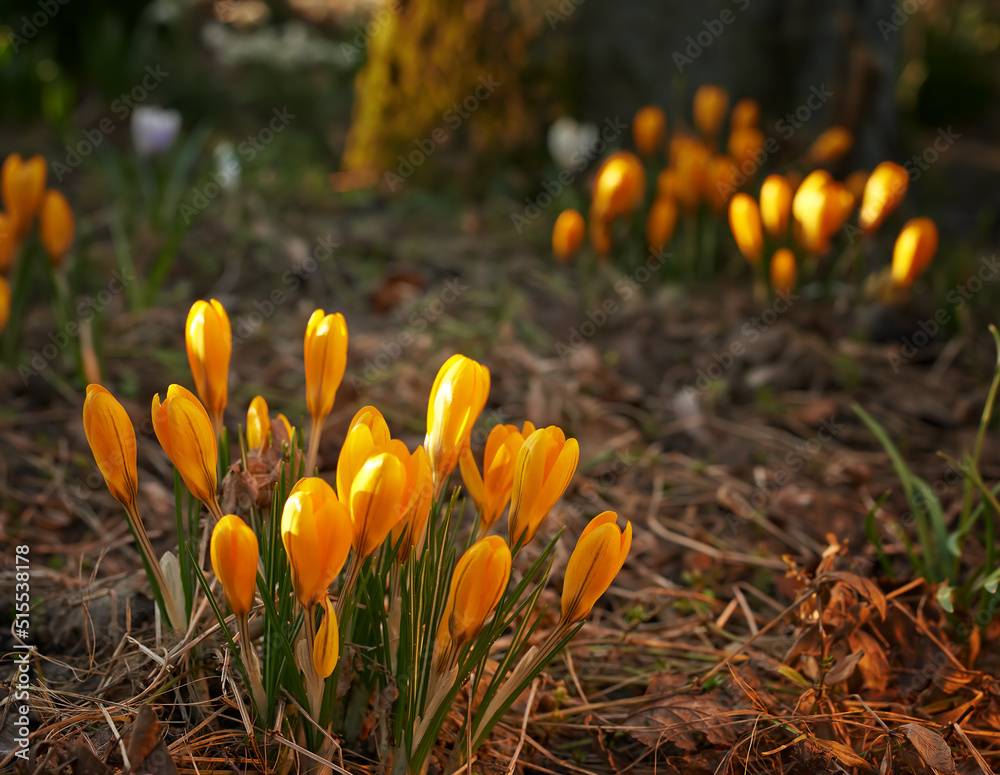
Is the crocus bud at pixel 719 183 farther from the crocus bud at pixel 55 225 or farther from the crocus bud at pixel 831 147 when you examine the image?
the crocus bud at pixel 55 225

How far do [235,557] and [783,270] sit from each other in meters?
2.06

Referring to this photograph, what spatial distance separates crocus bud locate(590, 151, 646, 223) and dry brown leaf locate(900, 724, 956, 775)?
5.93 feet

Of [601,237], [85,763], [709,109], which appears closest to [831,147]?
[709,109]

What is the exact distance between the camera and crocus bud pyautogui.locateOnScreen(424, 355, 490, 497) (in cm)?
82

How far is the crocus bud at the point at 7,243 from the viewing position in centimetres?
175

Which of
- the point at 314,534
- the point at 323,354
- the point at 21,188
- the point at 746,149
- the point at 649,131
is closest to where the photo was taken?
the point at 314,534

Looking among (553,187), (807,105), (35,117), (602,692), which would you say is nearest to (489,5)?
(553,187)

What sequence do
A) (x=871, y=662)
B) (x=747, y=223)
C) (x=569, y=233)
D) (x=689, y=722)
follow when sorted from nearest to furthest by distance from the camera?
(x=689, y=722) < (x=871, y=662) < (x=747, y=223) < (x=569, y=233)

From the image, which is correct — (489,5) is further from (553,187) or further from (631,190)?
(631,190)

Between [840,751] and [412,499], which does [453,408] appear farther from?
[840,751]

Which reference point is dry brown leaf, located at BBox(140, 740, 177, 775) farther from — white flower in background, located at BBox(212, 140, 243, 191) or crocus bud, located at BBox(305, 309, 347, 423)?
white flower in background, located at BBox(212, 140, 243, 191)

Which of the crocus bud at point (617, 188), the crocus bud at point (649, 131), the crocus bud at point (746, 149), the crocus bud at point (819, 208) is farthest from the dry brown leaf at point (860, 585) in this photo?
the crocus bud at point (649, 131)

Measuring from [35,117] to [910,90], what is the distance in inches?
251

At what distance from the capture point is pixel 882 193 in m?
2.19
